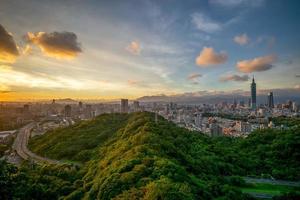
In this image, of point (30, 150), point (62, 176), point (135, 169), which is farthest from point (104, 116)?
point (135, 169)

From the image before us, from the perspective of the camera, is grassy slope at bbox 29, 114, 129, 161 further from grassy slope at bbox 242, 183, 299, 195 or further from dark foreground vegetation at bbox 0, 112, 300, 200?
grassy slope at bbox 242, 183, 299, 195

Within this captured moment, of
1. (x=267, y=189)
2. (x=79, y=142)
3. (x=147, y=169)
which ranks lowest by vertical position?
(x=267, y=189)

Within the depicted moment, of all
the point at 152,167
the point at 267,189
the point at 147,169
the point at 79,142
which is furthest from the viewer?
the point at 79,142

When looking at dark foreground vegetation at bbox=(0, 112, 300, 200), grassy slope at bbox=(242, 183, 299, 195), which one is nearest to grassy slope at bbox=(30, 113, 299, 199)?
dark foreground vegetation at bbox=(0, 112, 300, 200)

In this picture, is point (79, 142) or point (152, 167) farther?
point (79, 142)

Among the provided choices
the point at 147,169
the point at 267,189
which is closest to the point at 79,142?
the point at 267,189

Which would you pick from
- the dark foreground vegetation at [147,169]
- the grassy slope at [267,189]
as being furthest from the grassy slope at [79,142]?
the grassy slope at [267,189]

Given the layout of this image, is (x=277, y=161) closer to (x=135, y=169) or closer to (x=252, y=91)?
(x=135, y=169)

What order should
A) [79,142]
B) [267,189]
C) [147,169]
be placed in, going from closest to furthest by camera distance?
1. [147,169]
2. [267,189]
3. [79,142]

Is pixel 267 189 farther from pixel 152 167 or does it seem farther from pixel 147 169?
pixel 147 169
